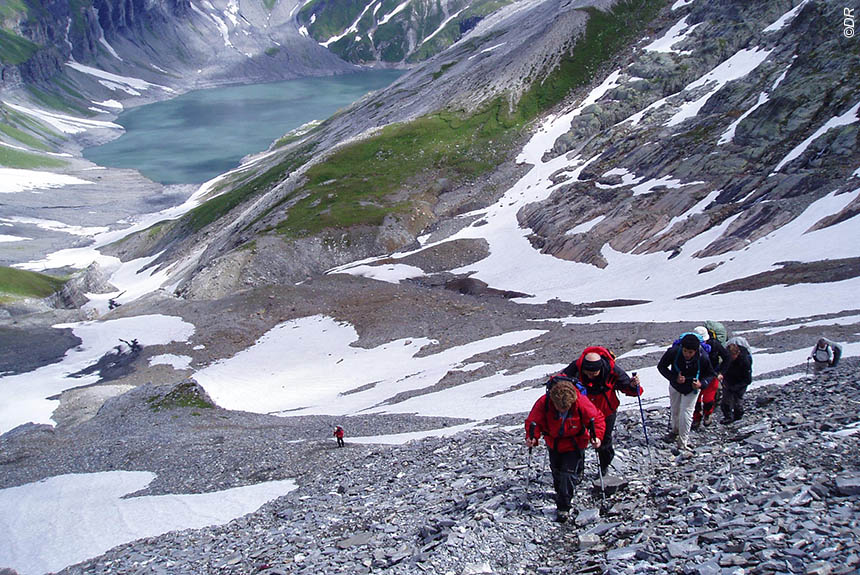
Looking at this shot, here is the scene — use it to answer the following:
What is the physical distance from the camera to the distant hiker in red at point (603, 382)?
12.6m

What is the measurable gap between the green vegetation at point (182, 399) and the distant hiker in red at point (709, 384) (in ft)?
116

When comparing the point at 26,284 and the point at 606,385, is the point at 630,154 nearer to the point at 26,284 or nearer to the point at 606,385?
the point at 606,385

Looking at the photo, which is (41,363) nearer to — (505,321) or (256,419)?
(256,419)

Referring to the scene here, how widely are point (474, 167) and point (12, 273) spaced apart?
76901 millimetres

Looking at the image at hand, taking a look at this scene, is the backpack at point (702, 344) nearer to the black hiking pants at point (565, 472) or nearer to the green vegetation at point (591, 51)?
the black hiking pants at point (565, 472)

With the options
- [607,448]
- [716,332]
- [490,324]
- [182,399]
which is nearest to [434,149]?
[490,324]

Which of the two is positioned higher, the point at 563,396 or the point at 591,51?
the point at 591,51

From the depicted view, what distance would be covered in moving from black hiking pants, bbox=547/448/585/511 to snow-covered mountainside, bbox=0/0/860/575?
1.68 ft

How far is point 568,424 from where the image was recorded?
1173cm

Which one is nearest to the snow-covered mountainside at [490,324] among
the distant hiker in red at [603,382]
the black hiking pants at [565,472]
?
the black hiking pants at [565,472]

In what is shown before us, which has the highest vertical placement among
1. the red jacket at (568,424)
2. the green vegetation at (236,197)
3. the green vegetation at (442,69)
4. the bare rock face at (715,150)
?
the green vegetation at (442,69)

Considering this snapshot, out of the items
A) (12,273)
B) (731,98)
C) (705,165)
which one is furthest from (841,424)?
(12,273)

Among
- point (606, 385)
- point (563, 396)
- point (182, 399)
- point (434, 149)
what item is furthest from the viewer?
point (434, 149)

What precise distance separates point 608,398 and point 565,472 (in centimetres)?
182
